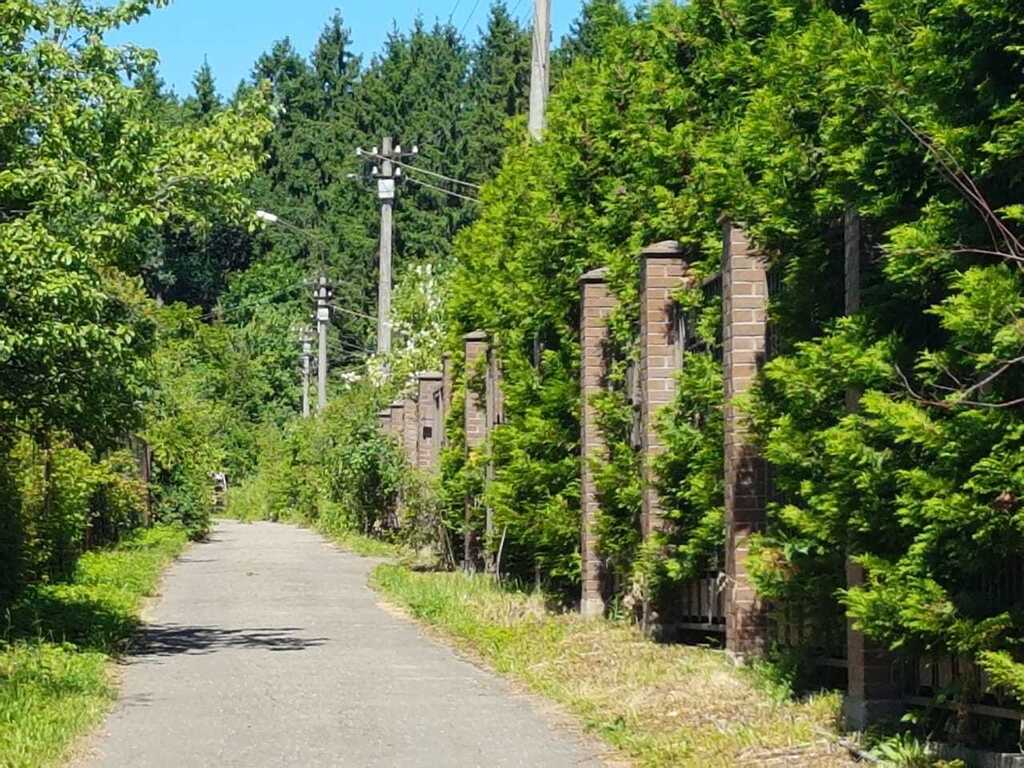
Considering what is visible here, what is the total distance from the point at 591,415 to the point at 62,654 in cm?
564

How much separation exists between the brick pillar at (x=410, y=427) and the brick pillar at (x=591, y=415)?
17748 mm

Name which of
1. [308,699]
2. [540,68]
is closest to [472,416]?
[540,68]

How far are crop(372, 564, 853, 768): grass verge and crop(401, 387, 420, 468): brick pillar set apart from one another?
1668 centimetres

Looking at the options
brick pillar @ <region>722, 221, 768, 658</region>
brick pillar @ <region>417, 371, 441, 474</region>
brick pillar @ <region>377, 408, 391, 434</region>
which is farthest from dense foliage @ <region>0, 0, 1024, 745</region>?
brick pillar @ <region>377, 408, 391, 434</region>

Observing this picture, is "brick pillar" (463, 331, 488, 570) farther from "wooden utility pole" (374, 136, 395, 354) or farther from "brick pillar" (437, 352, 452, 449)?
"wooden utility pole" (374, 136, 395, 354)

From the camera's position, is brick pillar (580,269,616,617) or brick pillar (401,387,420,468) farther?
brick pillar (401,387,420,468)

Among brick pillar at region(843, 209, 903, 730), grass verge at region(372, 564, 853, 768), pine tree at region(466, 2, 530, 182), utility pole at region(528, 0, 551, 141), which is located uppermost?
pine tree at region(466, 2, 530, 182)

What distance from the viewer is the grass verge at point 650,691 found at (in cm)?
993

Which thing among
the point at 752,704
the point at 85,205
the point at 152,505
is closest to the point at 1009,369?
the point at 752,704

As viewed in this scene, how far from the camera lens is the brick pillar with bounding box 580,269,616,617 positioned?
17719mm

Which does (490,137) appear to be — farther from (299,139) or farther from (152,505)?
(152,505)

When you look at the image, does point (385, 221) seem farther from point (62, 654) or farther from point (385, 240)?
Answer: point (62, 654)

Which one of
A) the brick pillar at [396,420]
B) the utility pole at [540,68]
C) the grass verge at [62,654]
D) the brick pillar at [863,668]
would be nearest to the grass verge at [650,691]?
the brick pillar at [863,668]

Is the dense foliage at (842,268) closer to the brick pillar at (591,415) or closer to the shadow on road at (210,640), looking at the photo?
the brick pillar at (591,415)
